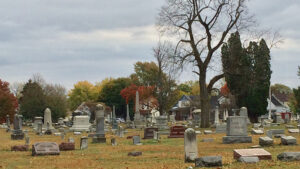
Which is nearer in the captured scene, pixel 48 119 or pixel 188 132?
pixel 188 132

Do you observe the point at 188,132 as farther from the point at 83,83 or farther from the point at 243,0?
the point at 83,83

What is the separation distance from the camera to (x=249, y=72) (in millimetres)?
46688

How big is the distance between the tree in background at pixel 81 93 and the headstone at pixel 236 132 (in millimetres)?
87609

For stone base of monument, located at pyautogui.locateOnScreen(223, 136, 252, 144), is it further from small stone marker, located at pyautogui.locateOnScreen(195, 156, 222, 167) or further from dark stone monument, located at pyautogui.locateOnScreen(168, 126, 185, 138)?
small stone marker, located at pyautogui.locateOnScreen(195, 156, 222, 167)

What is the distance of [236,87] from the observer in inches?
2184

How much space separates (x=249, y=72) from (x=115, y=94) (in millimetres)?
54191

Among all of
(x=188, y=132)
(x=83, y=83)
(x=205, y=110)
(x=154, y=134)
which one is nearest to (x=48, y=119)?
(x=205, y=110)

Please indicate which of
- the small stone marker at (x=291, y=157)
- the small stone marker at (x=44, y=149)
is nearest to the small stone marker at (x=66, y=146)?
the small stone marker at (x=44, y=149)

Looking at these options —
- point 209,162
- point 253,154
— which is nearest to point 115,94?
point 253,154

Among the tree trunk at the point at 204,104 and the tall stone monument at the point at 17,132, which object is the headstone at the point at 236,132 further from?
the tree trunk at the point at 204,104

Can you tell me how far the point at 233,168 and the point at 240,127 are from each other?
446 inches

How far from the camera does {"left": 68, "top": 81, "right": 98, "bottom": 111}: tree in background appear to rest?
111081 mm

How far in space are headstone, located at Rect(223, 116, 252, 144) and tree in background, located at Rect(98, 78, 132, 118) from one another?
73290mm

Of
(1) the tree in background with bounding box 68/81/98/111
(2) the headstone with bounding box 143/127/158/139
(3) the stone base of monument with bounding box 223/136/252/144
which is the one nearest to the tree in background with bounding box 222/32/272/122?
(2) the headstone with bounding box 143/127/158/139
